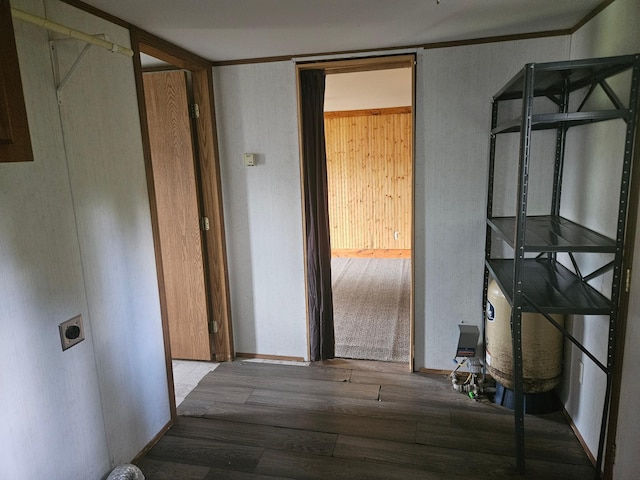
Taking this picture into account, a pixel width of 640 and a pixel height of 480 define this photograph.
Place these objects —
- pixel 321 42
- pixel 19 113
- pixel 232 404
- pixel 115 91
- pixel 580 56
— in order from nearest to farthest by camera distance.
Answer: pixel 19 113
pixel 115 91
pixel 580 56
pixel 321 42
pixel 232 404

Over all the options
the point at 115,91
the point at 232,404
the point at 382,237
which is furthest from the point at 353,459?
the point at 382,237

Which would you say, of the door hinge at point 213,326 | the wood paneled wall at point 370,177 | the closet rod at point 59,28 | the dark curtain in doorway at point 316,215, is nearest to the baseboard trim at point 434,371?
the dark curtain in doorway at point 316,215

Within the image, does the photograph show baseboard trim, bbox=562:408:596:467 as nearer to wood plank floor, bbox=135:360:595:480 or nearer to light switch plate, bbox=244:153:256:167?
wood plank floor, bbox=135:360:595:480

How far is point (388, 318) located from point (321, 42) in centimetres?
249

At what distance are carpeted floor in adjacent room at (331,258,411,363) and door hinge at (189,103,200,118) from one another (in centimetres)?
206

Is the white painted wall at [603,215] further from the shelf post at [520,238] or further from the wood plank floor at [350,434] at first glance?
the shelf post at [520,238]

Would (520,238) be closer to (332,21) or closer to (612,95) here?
(612,95)

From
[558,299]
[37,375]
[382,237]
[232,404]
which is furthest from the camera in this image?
[382,237]

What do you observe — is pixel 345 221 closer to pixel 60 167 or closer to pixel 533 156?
pixel 533 156

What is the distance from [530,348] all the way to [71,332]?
225cm

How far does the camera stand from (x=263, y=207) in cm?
299

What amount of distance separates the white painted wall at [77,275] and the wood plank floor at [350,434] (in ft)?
1.06

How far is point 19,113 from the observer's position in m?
1.12

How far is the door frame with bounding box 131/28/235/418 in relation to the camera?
235 centimetres
